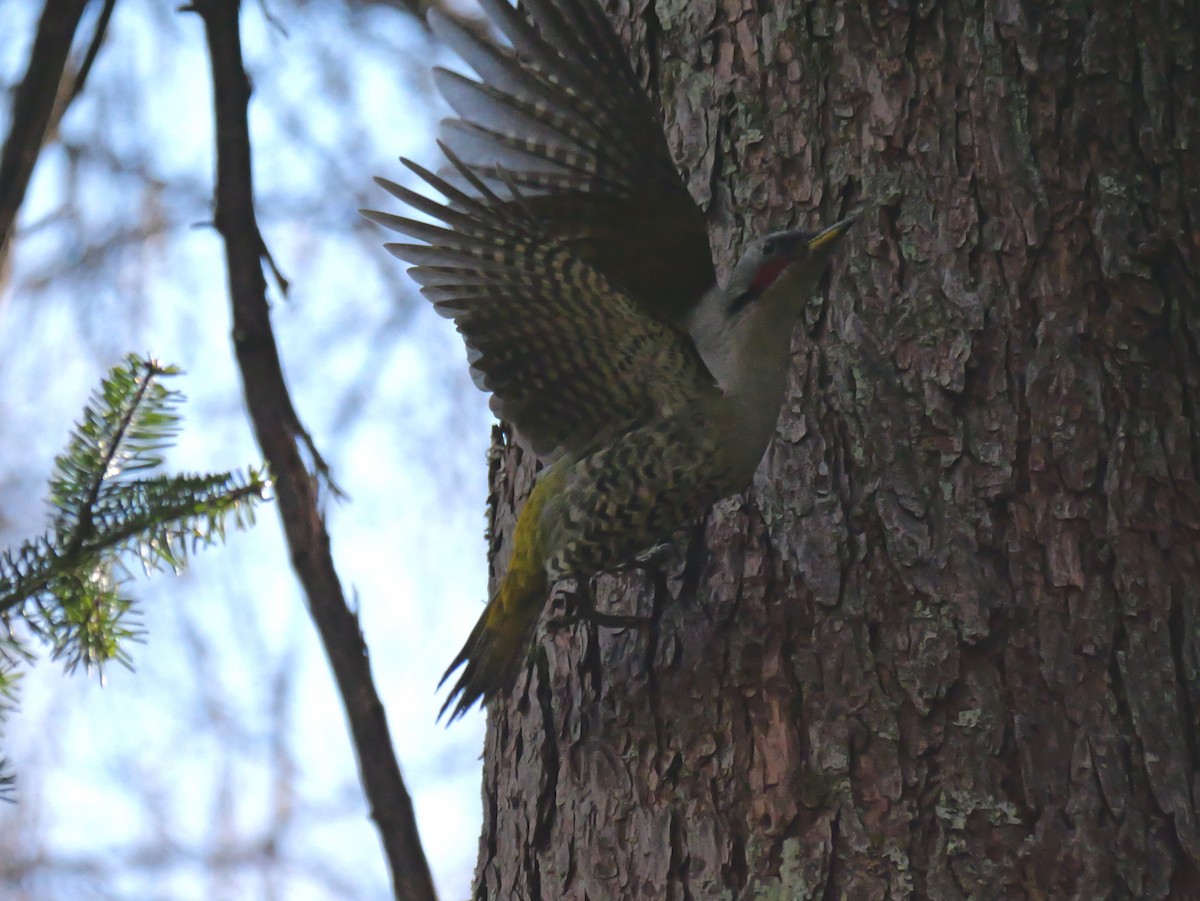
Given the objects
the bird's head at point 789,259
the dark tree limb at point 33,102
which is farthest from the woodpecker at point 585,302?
the dark tree limb at point 33,102

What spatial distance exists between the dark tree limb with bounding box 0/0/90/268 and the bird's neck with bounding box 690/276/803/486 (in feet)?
3.44

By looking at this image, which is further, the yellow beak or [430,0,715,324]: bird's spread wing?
[430,0,715,324]: bird's spread wing

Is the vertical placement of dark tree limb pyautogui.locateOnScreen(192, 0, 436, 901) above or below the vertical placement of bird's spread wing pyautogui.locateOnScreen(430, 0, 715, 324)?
below

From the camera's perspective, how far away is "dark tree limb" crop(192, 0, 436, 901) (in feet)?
4.44

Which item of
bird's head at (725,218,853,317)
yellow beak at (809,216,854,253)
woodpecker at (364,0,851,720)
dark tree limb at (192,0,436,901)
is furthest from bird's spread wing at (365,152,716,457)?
dark tree limb at (192,0,436,901)

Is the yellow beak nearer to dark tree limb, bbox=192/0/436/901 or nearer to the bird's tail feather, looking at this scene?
the bird's tail feather

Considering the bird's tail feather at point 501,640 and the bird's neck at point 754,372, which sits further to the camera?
the bird's tail feather at point 501,640

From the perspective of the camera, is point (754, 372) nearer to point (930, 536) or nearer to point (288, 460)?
point (930, 536)

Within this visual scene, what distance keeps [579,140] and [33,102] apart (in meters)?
0.92

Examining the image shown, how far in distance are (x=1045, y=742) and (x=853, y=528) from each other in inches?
16.4

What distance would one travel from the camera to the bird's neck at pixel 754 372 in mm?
1950

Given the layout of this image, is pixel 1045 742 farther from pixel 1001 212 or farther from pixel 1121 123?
pixel 1121 123

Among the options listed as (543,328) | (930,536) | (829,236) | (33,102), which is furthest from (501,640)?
(33,102)

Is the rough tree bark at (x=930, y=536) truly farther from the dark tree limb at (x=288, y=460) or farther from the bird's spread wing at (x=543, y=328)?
the dark tree limb at (x=288, y=460)
